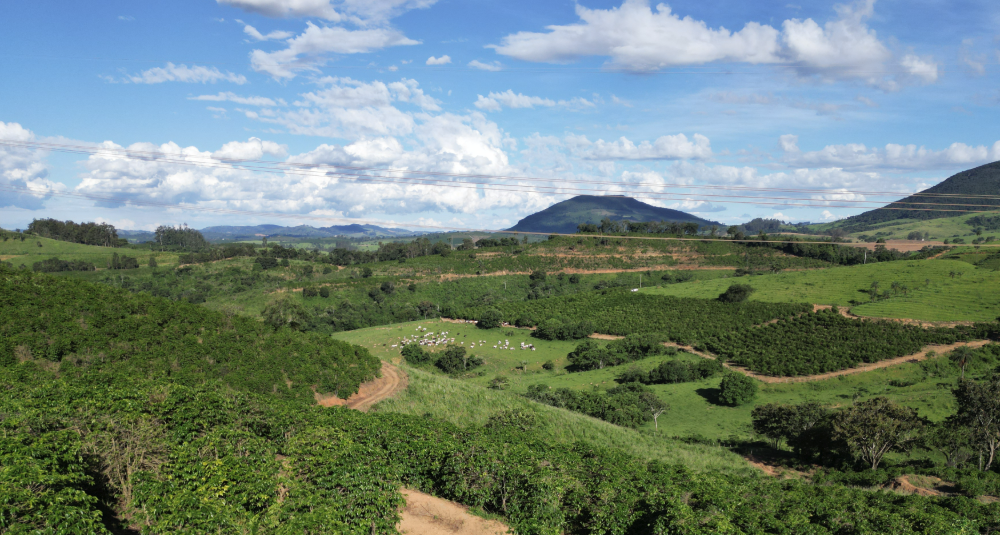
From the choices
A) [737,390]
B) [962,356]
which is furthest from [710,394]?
[962,356]

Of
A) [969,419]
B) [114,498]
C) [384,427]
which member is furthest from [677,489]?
[969,419]

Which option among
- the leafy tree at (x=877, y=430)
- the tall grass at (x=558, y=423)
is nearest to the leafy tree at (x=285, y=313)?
the tall grass at (x=558, y=423)

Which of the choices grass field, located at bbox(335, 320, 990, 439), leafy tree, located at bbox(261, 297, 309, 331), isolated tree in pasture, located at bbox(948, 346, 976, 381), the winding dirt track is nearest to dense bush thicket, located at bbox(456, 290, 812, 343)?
grass field, located at bbox(335, 320, 990, 439)

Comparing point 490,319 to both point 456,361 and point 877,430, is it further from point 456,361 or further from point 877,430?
point 877,430

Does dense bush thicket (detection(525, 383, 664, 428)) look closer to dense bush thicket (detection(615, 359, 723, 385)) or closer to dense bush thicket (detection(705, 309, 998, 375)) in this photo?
dense bush thicket (detection(615, 359, 723, 385))

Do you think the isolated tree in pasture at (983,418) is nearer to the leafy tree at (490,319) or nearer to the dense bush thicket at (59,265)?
the leafy tree at (490,319)

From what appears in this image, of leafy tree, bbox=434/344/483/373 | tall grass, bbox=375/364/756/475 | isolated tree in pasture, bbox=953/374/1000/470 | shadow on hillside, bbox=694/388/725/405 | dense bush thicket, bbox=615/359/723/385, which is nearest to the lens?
isolated tree in pasture, bbox=953/374/1000/470

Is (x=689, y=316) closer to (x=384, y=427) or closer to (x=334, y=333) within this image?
(x=334, y=333)
